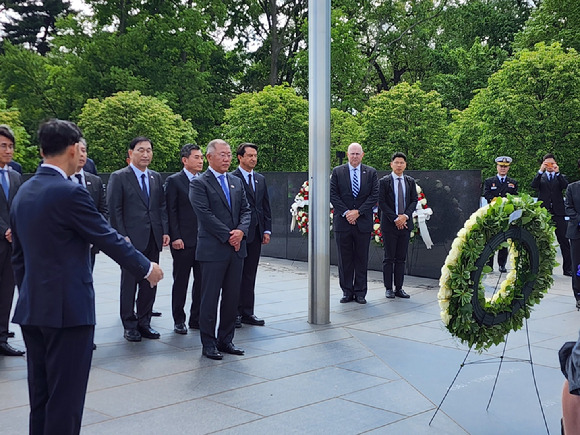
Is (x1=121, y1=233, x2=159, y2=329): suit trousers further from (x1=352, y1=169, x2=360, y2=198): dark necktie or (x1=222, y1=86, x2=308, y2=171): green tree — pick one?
(x1=222, y1=86, x2=308, y2=171): green tree

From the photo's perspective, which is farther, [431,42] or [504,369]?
[431,42]

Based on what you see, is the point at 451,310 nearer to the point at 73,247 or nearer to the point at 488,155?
the point at 73,247

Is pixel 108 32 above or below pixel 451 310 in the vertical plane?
above

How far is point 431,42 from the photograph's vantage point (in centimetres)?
4444

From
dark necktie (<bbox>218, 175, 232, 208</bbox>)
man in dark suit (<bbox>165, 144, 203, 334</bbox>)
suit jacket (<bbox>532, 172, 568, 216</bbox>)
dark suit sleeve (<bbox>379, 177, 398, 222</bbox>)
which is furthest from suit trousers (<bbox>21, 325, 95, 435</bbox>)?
suit jacket (<bbox>532, 172, 568, 216</bbox>)

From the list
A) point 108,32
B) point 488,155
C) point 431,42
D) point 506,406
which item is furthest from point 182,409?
point 431,42

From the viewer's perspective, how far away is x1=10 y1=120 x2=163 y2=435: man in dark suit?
4.02 meters

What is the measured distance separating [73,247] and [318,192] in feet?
15.6

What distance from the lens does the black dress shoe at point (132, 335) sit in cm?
803

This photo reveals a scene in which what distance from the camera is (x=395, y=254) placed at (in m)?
11.0

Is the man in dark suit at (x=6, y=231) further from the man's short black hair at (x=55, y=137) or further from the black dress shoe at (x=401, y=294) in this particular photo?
the black dress shoe at (x=401, y=294)

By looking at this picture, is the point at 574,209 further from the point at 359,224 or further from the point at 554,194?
the point at 554,194

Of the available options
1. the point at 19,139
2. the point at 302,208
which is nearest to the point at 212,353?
the point at 302,208

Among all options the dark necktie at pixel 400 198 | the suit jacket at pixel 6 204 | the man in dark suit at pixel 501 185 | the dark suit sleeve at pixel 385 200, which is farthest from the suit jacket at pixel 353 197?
the suit jacket at pixel 6 204
